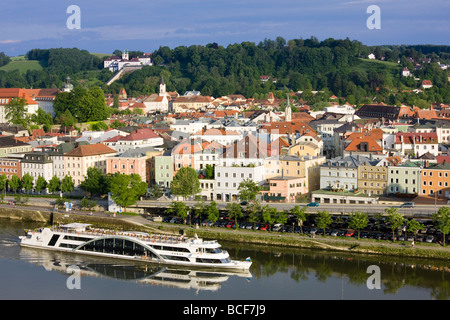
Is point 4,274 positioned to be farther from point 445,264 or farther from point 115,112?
point 115,112

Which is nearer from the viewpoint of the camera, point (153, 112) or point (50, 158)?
point (50, 158)

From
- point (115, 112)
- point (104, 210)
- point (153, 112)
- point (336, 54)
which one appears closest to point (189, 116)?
point (115, 112)

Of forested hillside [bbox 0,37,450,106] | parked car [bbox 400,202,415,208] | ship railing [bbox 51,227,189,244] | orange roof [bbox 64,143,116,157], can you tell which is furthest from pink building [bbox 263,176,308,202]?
forested hillside [bbox 0,37,450,106]

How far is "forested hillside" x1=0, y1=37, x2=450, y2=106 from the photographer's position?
82.7m

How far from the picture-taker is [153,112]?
2960 inches

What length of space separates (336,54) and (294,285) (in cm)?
7983

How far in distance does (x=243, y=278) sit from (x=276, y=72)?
8001 cm

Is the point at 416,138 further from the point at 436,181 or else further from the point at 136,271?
the point at 136,271

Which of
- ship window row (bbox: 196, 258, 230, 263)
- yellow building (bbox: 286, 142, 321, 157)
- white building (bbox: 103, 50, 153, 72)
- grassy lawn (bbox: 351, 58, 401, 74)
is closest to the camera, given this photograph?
ship window row (bbox: 196, 258, 230, 263)

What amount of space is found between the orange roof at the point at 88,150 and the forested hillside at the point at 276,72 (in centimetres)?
4187

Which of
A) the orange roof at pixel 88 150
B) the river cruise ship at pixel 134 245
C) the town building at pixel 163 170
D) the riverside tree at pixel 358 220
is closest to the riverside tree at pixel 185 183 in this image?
the town building at pixel 163 170

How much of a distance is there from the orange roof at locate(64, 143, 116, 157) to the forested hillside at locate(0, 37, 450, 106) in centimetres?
4187

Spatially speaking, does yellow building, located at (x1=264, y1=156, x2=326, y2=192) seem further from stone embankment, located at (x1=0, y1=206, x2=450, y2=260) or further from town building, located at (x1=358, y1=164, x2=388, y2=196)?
stone embankment, located at (x1=0, y1=206, x2=450, y2=260)

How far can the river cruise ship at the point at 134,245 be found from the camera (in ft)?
80.3
